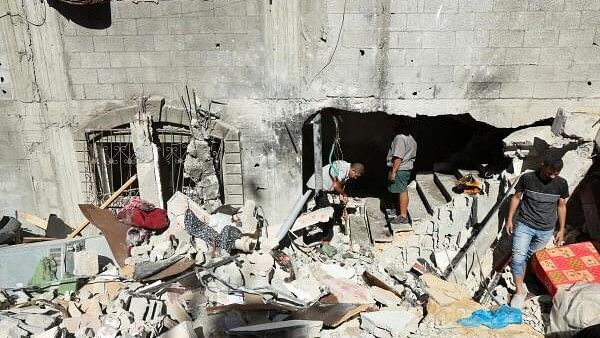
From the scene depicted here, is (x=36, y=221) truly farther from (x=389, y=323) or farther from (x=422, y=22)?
(x=422, y=22)

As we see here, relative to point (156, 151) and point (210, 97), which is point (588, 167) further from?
point (156, 151)

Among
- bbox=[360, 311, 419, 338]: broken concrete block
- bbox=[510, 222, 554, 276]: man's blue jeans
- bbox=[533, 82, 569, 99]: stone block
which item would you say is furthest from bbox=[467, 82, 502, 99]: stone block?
bbox=[360, 311, 419, 338]: broken concrete block

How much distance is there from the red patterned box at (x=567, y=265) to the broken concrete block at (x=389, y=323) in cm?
183

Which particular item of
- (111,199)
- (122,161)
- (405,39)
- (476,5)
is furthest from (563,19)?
(111,199)

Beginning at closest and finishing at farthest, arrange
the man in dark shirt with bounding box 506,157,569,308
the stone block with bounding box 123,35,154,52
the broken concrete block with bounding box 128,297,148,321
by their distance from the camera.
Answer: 1. the broken concrete block with bounding box 128,297,148,321
2. the man in dark shirt with bounding box 506,157,569,308
3. the stone block with bounding box 123,35,154,52

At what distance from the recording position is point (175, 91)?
7.30 metres

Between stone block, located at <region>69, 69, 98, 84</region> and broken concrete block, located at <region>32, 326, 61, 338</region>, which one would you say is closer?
broken concrete block, located at <region>32, 326, 61, 338</region>

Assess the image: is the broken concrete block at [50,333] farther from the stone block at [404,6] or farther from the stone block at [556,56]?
the stone block at [556,56]

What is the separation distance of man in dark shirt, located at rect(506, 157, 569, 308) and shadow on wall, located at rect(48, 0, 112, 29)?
614 centimetres

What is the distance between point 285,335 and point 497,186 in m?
3.83

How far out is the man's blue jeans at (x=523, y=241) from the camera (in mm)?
6086

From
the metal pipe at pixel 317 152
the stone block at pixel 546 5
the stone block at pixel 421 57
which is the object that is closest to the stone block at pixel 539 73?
the stone block at pixel 546 5

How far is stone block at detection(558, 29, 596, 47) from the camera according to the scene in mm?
6648

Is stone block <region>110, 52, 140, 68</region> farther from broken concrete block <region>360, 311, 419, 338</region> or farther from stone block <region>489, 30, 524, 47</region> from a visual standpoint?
stone block <region>489, 30, 524, 47</region>
